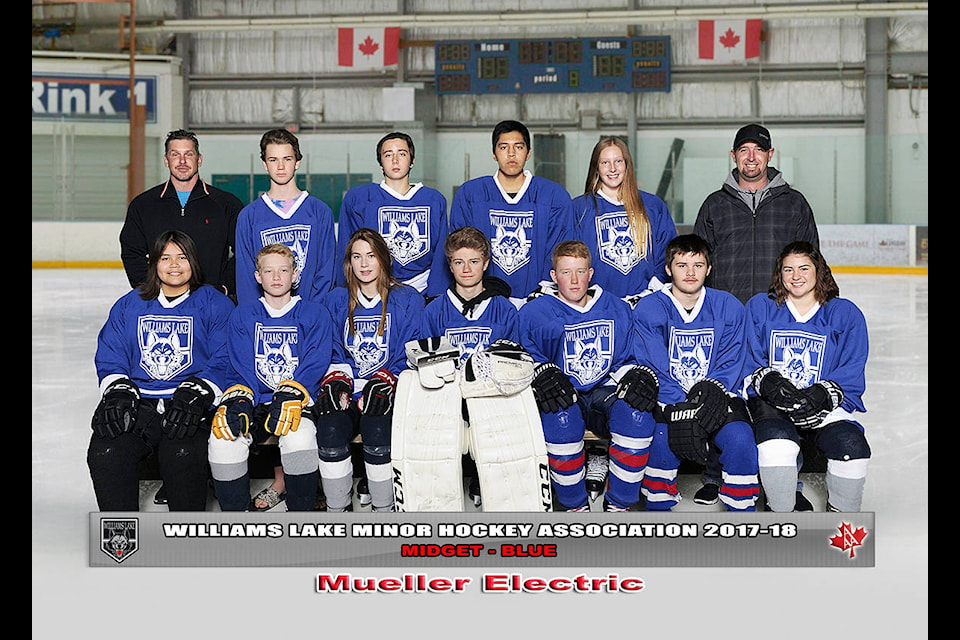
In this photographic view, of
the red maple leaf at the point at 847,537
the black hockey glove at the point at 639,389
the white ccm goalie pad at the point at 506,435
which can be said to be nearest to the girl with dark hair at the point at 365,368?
the white ccm goalie pad at the point at 506,435

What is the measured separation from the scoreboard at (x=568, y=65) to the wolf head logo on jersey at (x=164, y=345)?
11594mm

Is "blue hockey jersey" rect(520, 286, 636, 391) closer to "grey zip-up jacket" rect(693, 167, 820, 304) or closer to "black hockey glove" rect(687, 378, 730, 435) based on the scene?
"black hockey glove" rect(687, 378, 730, 435)

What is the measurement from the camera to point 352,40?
14555 millimetres

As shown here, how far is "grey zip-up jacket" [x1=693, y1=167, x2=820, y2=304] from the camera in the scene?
3.16 meters

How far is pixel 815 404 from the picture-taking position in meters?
2.63

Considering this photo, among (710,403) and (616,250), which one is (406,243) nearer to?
(616,250)

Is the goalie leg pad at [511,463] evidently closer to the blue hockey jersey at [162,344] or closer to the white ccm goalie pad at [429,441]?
the white ccm goalie pad at [429,441]

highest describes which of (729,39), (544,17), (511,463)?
(544,17)

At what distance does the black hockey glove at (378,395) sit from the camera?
263cm

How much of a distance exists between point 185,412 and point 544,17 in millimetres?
12034

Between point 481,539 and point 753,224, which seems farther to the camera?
point 753,224

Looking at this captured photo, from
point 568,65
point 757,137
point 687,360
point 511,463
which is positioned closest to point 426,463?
point 511,463

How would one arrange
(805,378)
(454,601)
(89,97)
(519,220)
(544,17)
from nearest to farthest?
(454,601), (805,378), (519,220), (544,17), (89,97)

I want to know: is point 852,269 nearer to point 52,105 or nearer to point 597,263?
point 597,263
